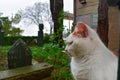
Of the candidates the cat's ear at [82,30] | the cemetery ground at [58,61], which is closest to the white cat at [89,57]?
the cat's ear at [82,30]

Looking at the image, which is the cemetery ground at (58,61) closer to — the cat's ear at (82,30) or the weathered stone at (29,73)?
the weathered stone at (29,73)

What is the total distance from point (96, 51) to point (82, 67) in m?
0.10

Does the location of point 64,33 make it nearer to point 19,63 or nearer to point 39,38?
point 19,63

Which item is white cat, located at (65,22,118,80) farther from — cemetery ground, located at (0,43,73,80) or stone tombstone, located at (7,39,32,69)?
stone tombstone, located at (7,39,32,69)

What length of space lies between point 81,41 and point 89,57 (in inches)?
3.2

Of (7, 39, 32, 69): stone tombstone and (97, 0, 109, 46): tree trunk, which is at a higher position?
(97, 0, 109, 46): tree trunk

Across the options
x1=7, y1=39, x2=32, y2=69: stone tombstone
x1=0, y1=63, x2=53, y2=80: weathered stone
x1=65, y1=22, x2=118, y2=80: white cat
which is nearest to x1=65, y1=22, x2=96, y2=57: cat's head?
x1=65, y1=22, x2=118, y2=80: white cat

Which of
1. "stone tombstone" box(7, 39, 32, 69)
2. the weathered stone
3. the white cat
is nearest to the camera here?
the white cat

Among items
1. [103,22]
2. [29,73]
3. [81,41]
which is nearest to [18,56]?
[29,73]

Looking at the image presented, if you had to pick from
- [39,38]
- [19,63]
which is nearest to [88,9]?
[39,38]

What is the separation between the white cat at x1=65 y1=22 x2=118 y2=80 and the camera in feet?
3.41

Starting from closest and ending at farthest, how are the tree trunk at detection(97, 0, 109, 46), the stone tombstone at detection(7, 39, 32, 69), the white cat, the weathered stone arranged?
1. the white cat
2. the weathered stone
3. the tree trunk at detection(97, 0, 109, 46)
4. the stone tombstone at detection(7, 39, 32, 69)

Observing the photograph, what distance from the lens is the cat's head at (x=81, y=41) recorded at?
42.7 inches

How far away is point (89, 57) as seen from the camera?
3.53ft
